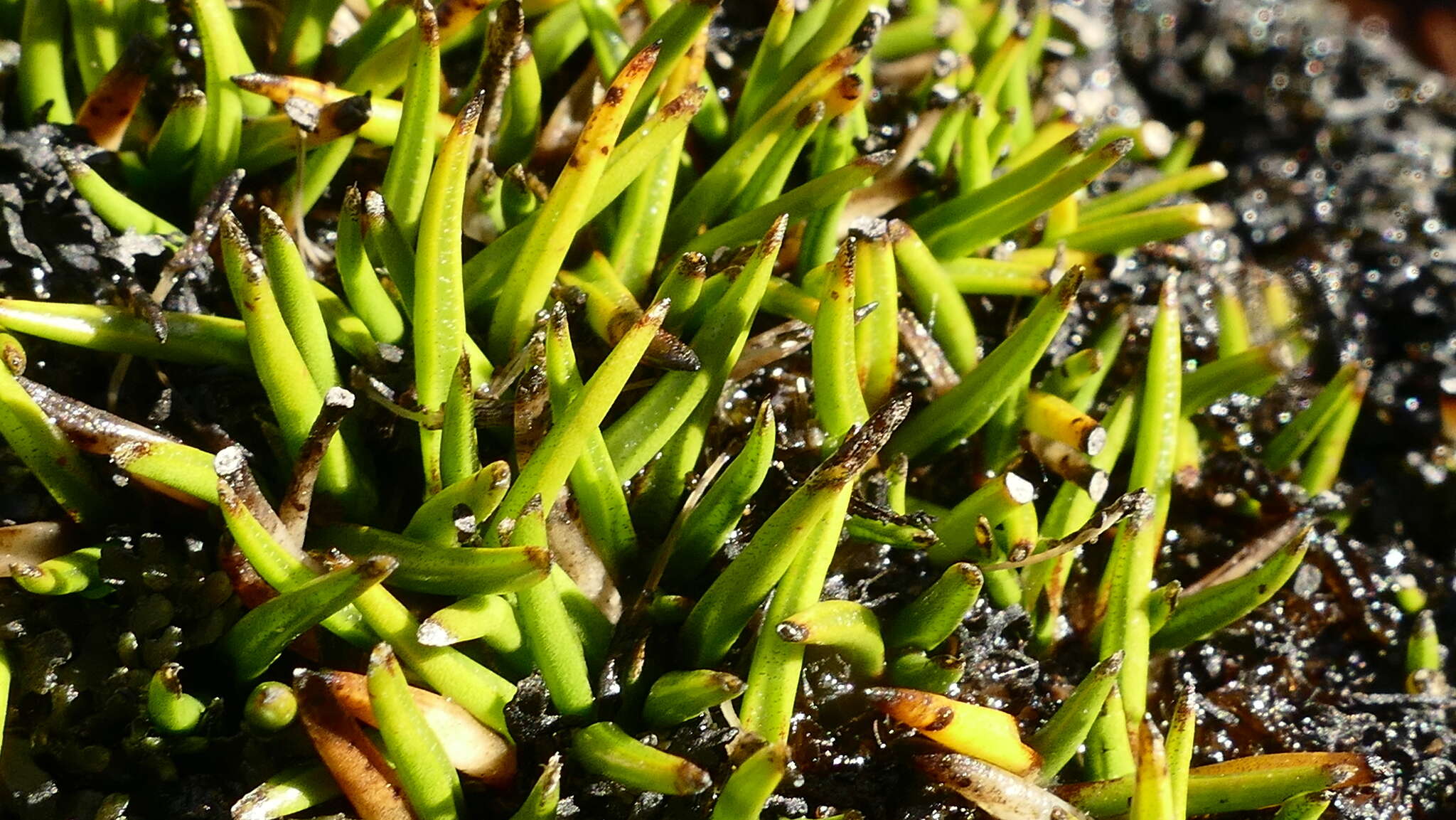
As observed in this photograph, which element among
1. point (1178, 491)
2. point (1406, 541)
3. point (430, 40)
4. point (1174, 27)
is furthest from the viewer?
point (1174, 27)

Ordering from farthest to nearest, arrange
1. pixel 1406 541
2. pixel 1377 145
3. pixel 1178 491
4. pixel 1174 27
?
pixel 1174 27
pixel 1377 145
pixel 1406 541
pixel 1178 491

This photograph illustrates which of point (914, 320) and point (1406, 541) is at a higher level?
point (914, 320)

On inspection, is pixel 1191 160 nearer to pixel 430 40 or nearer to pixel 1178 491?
pixel 1178 491

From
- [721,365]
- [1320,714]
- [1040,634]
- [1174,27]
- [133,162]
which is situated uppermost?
[1174,27]

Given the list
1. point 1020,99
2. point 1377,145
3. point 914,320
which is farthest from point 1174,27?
point 914,320

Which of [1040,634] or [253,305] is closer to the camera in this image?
[253,305]

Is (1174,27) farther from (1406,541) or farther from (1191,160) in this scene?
(1406,541)
